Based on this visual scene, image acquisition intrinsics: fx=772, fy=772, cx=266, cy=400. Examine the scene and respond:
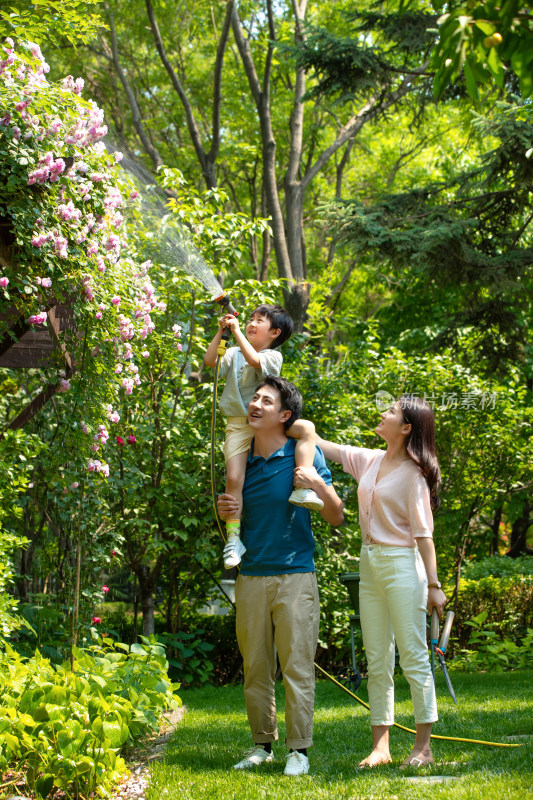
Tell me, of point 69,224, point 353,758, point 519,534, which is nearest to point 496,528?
point 519,534

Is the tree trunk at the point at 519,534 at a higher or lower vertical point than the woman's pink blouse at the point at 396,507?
lower

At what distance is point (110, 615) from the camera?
7.75m

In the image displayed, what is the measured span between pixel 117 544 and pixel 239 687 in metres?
1.91

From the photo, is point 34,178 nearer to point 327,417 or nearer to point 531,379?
point 327,417

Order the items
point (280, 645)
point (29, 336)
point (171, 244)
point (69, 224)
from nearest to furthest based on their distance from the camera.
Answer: point (280, 645), point (69, 224), point (29, 336), point (171, 244)

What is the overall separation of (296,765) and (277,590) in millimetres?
669

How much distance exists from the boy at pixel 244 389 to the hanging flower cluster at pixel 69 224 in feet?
2.72

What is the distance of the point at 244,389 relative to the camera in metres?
3.61

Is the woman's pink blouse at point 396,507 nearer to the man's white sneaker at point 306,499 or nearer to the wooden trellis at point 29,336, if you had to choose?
the man's white sneaker at point 306,499

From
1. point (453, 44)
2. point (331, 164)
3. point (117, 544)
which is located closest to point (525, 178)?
point (117, 544)

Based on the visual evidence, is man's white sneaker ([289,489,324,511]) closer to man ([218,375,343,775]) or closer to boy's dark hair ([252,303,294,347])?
man ([218,375,343,775])

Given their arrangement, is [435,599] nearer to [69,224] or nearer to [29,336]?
[69,224]

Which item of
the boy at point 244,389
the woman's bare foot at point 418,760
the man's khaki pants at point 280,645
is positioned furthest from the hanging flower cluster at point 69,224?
the woman's bare foot at point 418,760

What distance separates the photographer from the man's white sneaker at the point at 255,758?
316 centimetres
